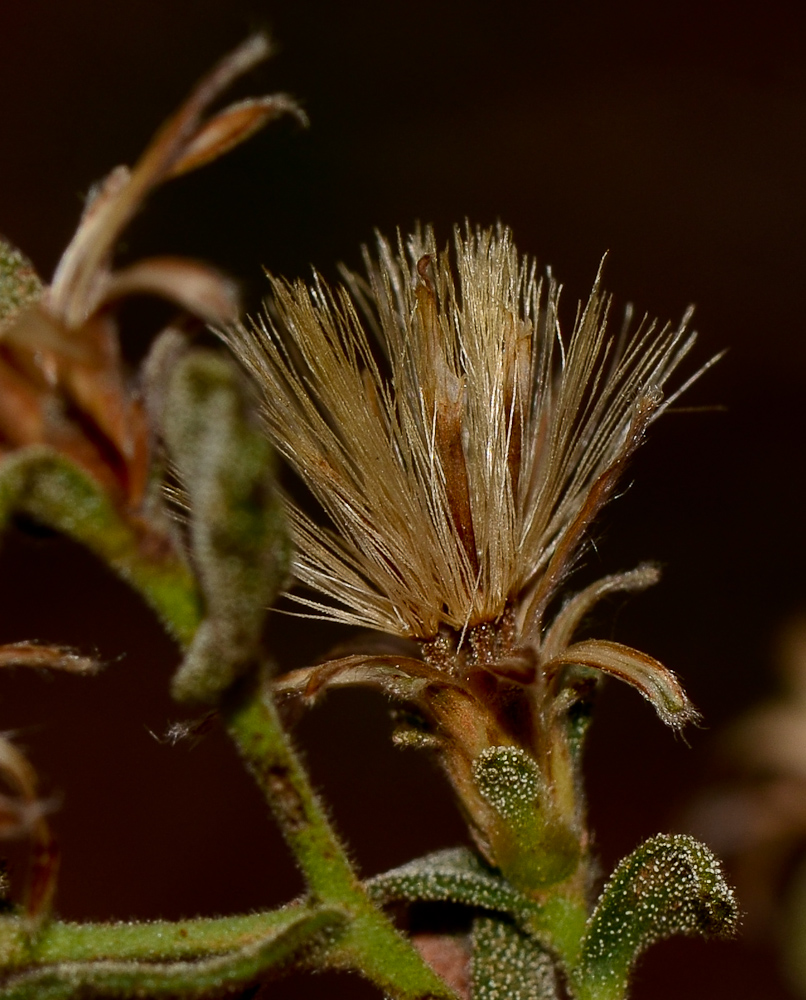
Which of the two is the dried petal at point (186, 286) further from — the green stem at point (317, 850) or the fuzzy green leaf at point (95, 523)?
the green stem at point (317, 850)

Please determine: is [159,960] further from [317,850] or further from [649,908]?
[649,908]

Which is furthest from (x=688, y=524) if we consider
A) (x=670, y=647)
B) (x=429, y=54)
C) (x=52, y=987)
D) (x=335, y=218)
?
(x=52, y=987)

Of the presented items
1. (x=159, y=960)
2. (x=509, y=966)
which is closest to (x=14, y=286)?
(x=159, y=960)

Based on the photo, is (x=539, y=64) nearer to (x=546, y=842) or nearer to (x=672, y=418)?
(x=672, y=418)

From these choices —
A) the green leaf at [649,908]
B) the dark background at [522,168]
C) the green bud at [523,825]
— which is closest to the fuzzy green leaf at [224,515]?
the green bud at [523,825]

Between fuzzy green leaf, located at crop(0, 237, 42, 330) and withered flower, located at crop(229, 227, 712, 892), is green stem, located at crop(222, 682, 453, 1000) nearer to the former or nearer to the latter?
withered flower, located at crop(229, 227, 712, 892)
